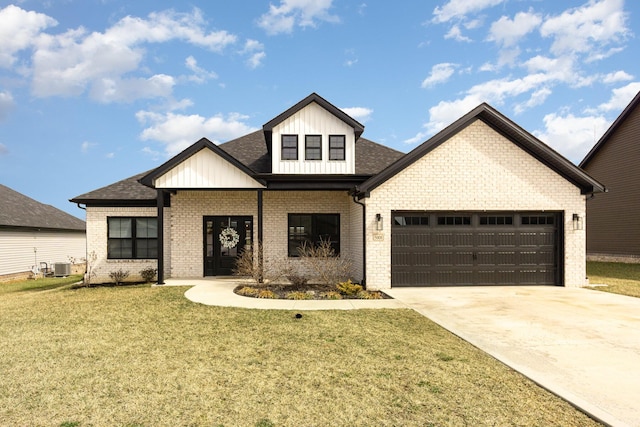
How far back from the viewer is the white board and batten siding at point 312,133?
1558 centimetres

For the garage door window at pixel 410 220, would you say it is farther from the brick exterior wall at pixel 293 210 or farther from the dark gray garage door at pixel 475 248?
the brick exterior wall at pixel 293 210

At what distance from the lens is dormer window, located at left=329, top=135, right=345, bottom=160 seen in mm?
15766

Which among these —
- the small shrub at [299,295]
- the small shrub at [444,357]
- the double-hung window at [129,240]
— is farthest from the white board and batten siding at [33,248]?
the small shrub at [444,357]

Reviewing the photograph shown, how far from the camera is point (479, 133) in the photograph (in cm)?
1402

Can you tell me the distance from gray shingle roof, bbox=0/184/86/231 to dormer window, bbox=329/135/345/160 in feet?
60.6

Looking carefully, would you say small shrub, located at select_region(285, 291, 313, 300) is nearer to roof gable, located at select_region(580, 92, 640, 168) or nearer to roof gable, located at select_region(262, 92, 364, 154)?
roof gable, located at select_region(262, 92, 364, 154)

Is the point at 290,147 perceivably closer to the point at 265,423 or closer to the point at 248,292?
the point at 248,292

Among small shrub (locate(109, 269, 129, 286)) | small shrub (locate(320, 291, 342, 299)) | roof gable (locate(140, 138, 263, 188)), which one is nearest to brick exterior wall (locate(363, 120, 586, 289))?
small shrub (locate(320, 291, 342, 299))

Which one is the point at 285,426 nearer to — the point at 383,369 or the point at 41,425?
the point at 383,369

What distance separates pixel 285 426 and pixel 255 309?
6221 millimetres

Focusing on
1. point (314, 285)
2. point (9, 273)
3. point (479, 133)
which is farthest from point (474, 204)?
point (9, 273)

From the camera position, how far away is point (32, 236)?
23.3 metres

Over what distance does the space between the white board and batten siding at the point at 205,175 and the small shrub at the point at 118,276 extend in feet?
14.6

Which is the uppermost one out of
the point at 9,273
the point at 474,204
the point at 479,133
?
the point at 479,133
